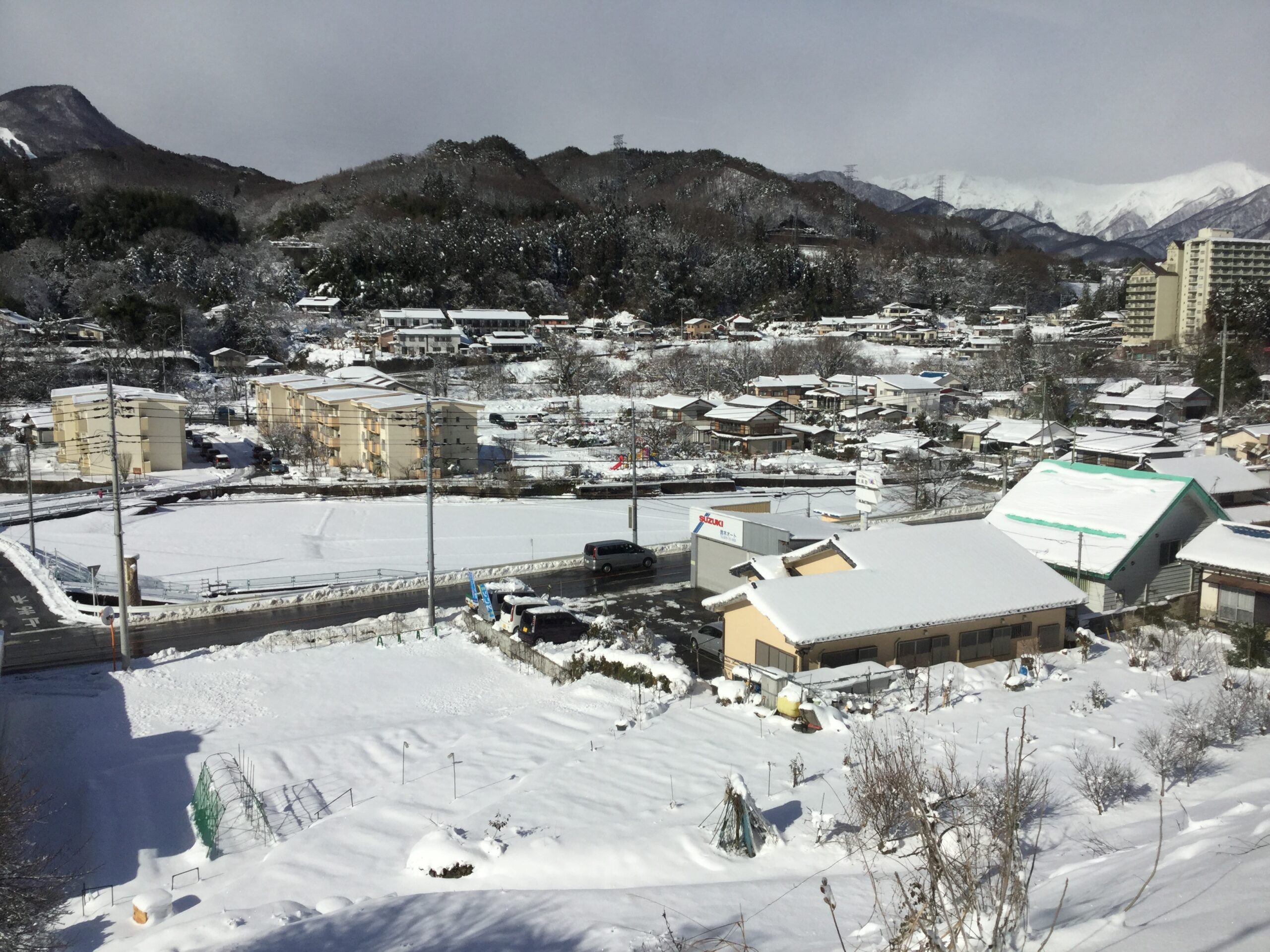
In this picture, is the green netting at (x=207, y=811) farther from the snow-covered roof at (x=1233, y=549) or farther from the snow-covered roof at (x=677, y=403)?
the snow-covered roof at (x=677, y=403)

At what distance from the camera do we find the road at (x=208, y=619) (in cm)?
1185

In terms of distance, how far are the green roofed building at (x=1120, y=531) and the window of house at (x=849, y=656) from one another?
472 cm

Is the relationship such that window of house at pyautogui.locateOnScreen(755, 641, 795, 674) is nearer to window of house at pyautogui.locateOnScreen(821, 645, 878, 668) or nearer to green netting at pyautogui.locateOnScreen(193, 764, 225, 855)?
window of house at pyautogui.locateOnScreen(821, 645, 878, 668)

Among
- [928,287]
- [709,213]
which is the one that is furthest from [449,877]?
[709,213]

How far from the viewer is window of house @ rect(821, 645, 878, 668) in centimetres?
864

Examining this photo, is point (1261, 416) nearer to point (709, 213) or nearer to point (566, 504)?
point (566, 504)

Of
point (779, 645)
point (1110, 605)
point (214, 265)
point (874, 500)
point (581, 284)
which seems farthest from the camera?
point (581, 284)

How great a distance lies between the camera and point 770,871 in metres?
4.71

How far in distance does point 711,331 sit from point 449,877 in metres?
59.6

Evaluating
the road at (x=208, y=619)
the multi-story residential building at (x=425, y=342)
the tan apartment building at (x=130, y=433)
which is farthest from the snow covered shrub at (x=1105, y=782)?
the multi-story residential building at (x=425, y=342)

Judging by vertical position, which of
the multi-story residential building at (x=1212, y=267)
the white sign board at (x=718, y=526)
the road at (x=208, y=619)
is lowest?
the road at (x=208, y=619)

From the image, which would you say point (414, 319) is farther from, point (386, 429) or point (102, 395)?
point (386, 429)

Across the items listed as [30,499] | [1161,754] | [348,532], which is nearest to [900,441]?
[348,532]

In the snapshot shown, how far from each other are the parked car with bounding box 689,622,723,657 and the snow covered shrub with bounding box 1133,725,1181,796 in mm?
5152
